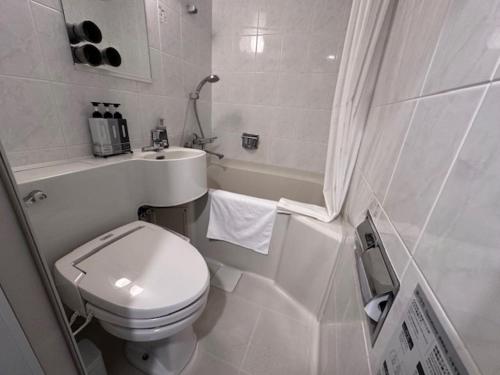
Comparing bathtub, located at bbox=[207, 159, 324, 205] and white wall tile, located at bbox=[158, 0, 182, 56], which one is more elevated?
white wall tile, located at bbox=[158, 0, 182, 56]

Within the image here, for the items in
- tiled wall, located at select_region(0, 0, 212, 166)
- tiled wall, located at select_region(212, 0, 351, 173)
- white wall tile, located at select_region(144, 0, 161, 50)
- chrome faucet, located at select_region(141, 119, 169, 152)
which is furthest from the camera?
tiled wall, located at select_region(212, 0, 351, 173)

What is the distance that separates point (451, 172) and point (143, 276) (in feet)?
2.86

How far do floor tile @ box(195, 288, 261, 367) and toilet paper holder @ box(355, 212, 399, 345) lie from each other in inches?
30.4

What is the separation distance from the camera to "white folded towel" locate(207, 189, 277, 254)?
3.94 feet

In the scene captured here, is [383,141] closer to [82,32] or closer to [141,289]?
[141,289]

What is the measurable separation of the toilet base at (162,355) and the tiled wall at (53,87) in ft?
3.05

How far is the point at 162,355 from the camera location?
0.86 metres

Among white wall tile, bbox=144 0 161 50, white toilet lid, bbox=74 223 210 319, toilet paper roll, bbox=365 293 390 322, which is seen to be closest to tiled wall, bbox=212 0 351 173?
white wall tile, bbox=144 0 161 50

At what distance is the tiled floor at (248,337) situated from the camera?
0.91 metres

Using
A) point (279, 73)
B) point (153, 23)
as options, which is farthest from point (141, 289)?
point (279, 73)

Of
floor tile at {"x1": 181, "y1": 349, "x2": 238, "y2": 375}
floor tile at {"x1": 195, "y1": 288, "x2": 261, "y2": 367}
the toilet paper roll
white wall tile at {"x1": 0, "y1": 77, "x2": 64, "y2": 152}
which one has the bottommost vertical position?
floor tile at {"x1": 181, "y1": 349, "x2": 238, "y2": 375}

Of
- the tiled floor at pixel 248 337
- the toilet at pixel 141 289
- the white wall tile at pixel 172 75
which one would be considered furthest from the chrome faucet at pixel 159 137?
Answer: the tiled floor at pixel 248 337

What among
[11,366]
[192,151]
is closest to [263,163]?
[192,151]

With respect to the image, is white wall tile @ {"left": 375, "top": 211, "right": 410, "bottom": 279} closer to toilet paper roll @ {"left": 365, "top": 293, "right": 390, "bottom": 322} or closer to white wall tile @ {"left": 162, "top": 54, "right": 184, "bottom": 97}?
toilet paper roll @ {"left": 365, "top": 293, "right": 390, "bottom": 322}
